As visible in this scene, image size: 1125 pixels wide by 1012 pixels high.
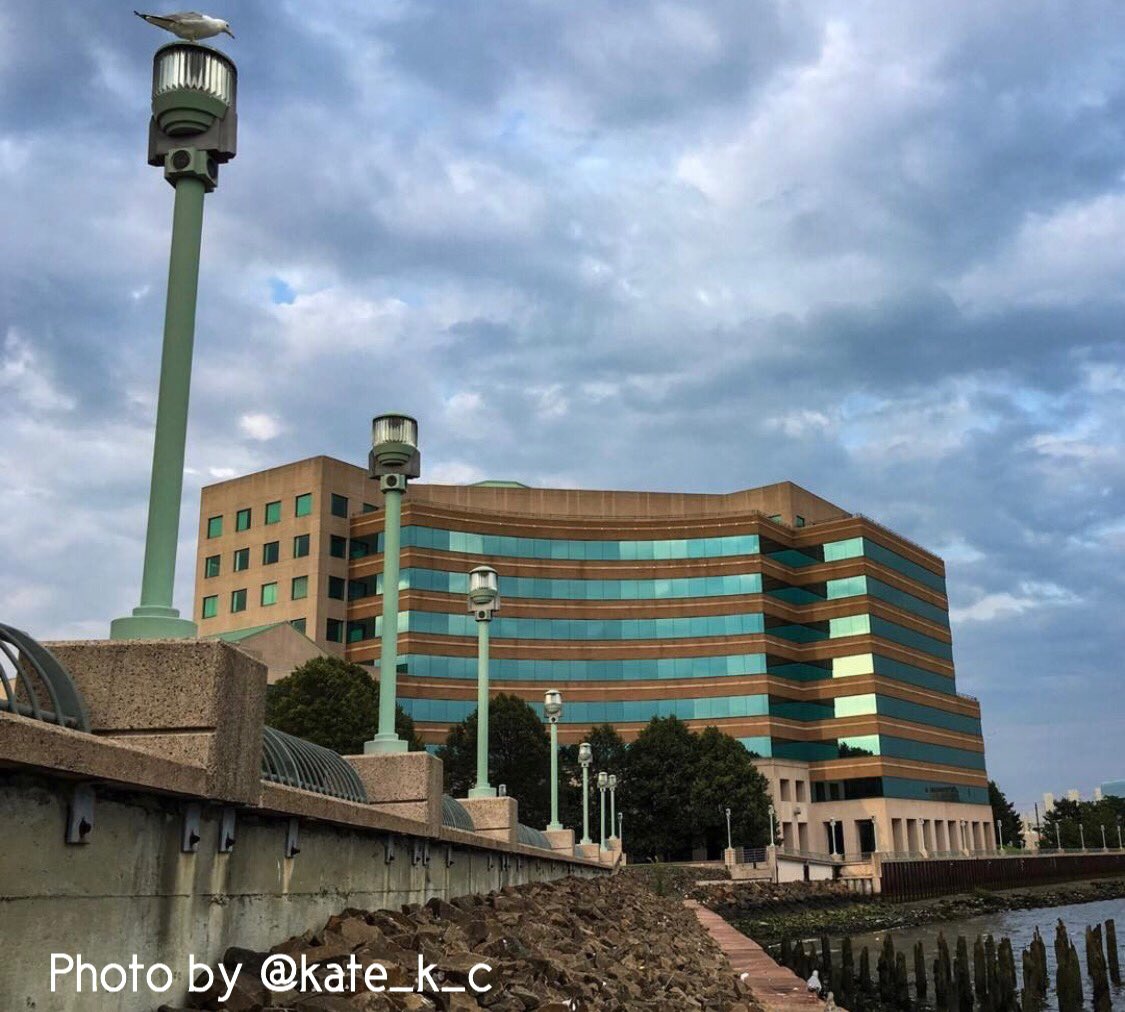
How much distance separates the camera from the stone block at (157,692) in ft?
22.8

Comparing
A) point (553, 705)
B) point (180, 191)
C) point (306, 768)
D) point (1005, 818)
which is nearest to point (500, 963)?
point (306, 768)

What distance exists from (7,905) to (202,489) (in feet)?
337

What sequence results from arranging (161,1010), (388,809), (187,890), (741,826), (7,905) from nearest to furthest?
1. (7,905)
2. (161,1010)
3. (187,890)
4. (388,809)
5. (741,826)

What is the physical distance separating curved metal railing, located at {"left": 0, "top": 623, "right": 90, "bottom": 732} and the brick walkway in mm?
11812

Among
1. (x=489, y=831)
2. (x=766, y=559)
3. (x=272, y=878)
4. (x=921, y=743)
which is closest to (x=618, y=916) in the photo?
(x=489, y=831)

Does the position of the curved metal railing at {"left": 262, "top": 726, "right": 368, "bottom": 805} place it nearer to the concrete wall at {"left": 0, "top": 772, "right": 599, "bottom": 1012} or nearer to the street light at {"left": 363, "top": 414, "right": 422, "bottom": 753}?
the concrete wall at {"left": 0, "top": 772, "right": 599, "bottom": 1012}

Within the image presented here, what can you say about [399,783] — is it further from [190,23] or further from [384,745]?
[190,23]

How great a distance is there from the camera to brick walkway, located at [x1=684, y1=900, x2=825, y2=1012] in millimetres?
16250

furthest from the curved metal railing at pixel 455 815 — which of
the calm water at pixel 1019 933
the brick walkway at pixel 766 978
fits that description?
the calm water at pixel 1019 933

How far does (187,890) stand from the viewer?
7.12m

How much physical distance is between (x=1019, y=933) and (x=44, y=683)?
65597mm

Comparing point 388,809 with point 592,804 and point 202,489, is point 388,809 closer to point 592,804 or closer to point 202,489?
point 592,804

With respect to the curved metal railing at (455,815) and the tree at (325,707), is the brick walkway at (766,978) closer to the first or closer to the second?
the curved metal railing at (455,815)

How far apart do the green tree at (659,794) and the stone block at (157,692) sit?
7746cm
